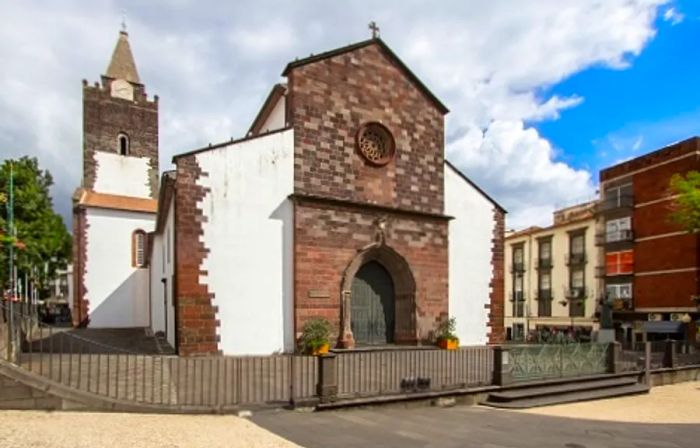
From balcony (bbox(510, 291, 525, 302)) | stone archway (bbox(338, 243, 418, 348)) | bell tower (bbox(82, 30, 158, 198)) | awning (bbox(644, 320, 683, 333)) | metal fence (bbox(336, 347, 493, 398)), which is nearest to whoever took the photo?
metal fence (bbox(336, 347, 493, 398))

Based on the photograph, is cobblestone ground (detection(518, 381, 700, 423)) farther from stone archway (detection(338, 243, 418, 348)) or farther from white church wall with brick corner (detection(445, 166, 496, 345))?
stone archway (detection(338, 243, 418, 348))

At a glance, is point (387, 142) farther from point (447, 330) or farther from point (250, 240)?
point (447, 330)

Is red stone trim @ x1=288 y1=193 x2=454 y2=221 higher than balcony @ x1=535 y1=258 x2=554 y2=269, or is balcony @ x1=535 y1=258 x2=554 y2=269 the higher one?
red stone trim @ x1=288 y1=193 x2=454 y2=221

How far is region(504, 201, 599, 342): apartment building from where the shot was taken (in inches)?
1542

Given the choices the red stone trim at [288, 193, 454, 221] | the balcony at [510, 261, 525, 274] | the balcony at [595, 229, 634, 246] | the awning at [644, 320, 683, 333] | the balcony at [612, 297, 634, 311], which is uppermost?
the red stone trim at [288, 193, 454, 221]

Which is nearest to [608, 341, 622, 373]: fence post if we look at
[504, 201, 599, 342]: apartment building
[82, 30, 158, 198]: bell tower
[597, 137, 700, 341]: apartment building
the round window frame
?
the round window frame

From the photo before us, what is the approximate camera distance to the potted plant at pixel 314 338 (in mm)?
15109

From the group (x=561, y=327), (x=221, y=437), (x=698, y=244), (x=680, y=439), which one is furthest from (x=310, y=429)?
(x=561, y=327)

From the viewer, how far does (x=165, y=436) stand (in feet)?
22.4

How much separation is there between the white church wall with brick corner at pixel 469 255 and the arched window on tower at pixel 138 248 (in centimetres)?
2049

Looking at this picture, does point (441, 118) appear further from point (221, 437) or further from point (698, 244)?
point (698, 244)

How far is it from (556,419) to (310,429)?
5.30 meters

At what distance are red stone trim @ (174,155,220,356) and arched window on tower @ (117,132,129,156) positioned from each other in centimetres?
2181

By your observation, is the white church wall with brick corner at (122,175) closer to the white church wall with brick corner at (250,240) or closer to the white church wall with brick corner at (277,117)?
the white church wall with brick corner at (277,117)
